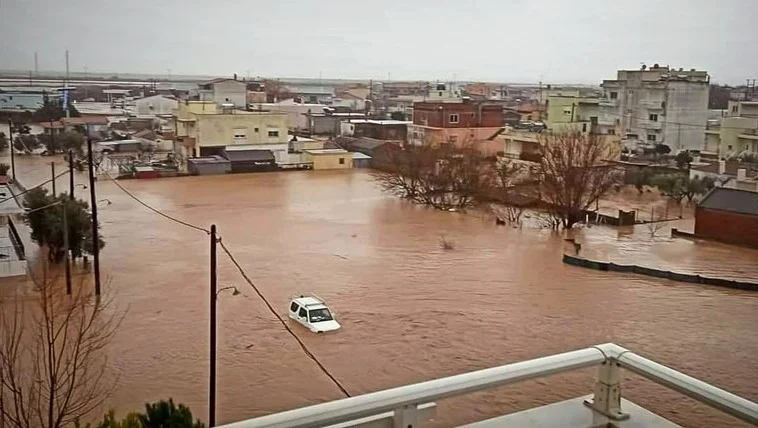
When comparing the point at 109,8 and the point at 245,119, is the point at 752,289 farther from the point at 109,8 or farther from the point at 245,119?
the point at 109,8

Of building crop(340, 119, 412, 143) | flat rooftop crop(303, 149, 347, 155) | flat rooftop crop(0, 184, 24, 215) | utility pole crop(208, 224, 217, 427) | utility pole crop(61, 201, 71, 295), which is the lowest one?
utility pole crop(208, 224, 217, 427)

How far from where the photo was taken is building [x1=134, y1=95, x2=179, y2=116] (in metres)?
2.12

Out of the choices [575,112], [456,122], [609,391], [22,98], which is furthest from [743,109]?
[22,98]

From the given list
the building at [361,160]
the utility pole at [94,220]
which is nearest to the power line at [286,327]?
the utility pole at [94,220]

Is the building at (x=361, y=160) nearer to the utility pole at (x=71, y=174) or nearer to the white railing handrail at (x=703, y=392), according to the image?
the utility pole at (x=71, y=174)

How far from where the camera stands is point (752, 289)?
232 cm

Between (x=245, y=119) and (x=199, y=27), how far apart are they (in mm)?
300

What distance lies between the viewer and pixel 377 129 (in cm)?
258

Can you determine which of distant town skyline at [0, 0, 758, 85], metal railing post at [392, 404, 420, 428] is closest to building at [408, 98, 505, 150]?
distant town skyline at [0, 0, 758, 85]

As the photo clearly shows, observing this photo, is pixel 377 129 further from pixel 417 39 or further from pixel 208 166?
pixel 208 166

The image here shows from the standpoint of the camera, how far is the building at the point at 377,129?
2492 millimetres

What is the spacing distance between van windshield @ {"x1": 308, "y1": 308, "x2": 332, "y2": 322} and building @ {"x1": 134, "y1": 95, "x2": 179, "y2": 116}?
712 millimetres

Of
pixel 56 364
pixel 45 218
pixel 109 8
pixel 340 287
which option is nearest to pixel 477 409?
pixel 340 287

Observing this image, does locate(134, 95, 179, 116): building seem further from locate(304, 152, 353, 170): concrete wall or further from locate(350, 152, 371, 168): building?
locate(350, 152, 371, 168): building
